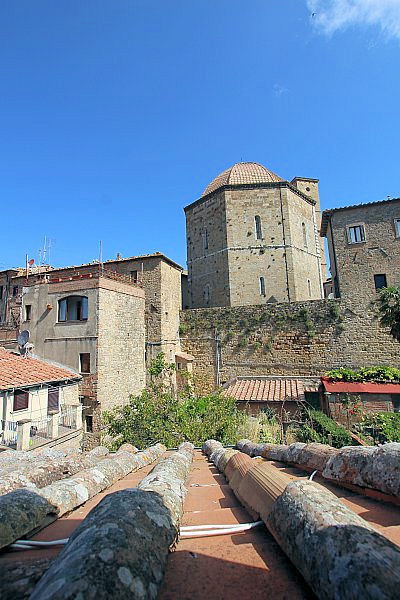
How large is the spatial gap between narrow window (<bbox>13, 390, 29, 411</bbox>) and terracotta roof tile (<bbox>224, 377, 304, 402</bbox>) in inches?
346

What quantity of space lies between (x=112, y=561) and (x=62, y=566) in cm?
18

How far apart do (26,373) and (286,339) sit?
46.9 feet

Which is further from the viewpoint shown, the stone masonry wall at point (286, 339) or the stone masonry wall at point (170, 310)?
the stone masonry wall at point (170, 310)

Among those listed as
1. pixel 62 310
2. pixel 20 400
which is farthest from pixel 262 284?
pixel 20 400

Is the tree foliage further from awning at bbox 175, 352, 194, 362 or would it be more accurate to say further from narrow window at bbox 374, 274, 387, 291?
narrow window at bbox 374, 274, 387, 291

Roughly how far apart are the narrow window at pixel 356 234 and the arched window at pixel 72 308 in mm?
16027

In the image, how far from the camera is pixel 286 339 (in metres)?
19.6

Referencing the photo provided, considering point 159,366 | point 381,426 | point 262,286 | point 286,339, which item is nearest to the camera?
point 381,426

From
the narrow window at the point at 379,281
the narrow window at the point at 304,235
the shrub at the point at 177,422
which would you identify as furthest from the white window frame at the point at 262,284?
the shrub at the point at 177,422

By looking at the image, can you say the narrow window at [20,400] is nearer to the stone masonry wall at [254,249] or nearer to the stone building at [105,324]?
the stone building at [105,324]

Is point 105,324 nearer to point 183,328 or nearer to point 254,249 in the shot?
point 183,328

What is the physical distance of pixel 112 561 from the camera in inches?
47.1

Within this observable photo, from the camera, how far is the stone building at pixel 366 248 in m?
18.5

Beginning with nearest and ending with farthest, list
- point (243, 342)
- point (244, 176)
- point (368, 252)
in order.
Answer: point (368, 252) < point (243, 342) < point (244, 176)
